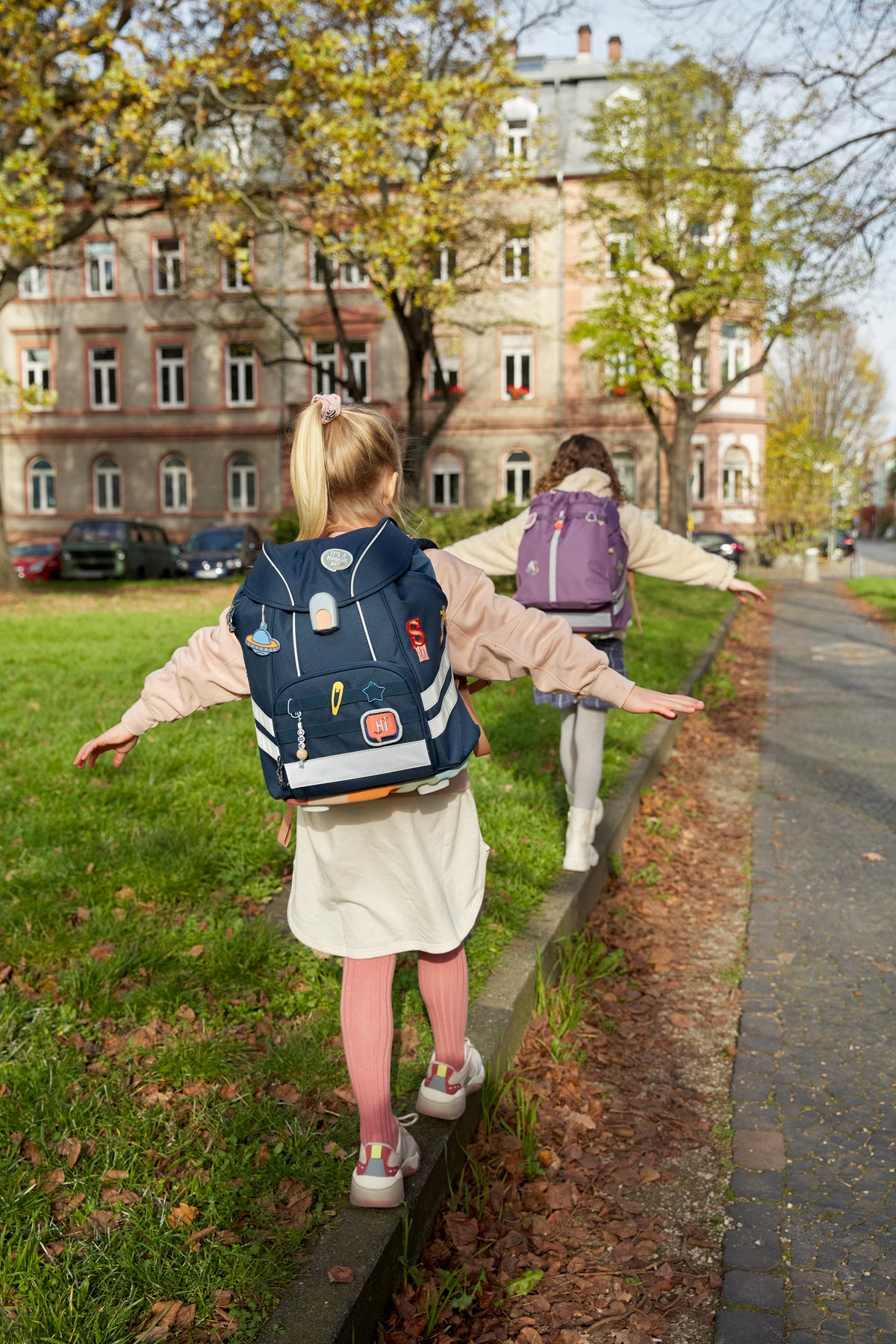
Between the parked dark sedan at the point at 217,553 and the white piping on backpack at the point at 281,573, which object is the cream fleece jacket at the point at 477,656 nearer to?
the white piping on backpack at the point at 281,573

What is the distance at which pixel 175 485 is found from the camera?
43.3m

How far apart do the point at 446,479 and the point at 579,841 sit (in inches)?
1512

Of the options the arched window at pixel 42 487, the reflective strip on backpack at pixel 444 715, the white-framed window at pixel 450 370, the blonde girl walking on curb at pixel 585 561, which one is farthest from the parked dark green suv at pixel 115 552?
the reflective strip on backpack at pixel 444 715

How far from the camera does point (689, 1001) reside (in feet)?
14.7

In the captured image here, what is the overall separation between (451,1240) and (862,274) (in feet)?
37.4

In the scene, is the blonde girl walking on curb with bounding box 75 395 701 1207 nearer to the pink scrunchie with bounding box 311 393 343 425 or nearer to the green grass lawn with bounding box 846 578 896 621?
the pink scrunchie with bounding box 311 393 343 425

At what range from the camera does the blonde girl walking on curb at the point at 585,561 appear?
15.8 feet

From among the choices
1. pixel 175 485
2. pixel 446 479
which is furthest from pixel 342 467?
pixel 175 485

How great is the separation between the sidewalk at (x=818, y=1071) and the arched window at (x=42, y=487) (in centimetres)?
4053

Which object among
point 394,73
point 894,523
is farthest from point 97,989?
point 894,523

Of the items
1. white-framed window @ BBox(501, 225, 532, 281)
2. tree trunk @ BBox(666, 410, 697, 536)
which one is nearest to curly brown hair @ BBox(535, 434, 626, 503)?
tree trunk @ BBox(666, 410, 697, 536)

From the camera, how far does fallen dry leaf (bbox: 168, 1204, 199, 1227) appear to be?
2645mm

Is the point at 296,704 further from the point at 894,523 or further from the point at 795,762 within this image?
the point at 894,523

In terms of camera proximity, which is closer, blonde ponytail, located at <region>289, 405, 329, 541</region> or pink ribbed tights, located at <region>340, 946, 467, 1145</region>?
blonde ponytail, located at <region>289, 405, 329, 541</region>
